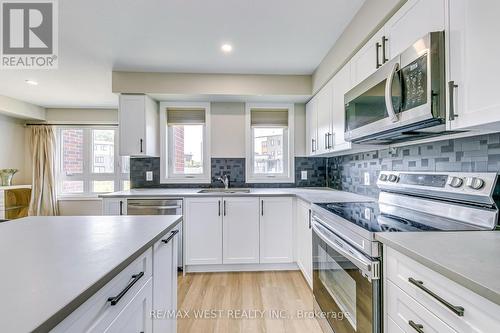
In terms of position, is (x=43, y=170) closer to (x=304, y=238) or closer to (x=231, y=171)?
(x=231, y=171)

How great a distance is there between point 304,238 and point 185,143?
2.05 meters

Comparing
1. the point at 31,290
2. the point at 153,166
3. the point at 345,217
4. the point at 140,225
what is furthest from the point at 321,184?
the point at 31,290

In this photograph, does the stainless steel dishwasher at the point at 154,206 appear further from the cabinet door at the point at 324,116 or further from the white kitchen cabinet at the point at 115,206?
the cabinet door at the point at 324,116

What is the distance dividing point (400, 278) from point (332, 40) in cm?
207

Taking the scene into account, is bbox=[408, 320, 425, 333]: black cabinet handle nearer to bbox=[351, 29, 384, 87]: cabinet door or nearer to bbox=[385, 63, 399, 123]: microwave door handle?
bbox=[385, 63, 399, 123]: microwave door handle

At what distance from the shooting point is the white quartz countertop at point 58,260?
522 mm

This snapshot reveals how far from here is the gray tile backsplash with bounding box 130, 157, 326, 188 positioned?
337 cm

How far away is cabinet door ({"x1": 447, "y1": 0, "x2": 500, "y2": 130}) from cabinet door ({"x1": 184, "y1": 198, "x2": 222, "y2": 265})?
2250 millimetres

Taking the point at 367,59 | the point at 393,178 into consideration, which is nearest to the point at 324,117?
the point at 367,59

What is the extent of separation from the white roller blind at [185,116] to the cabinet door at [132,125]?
467mm

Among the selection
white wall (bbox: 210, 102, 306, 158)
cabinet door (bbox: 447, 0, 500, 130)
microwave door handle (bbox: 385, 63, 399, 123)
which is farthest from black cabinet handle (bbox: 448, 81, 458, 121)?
white wall (bbox: 210, 102, 306, 158)

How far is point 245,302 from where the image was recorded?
217 cm

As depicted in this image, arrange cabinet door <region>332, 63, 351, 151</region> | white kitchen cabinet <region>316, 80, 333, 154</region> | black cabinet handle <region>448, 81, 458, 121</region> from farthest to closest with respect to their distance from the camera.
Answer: white kitchen cabinet <region>316, 80, 333, 154</region>
cabinet door <region>332, 63, 351, 151</region>
black cabinet handle <region>448, 81, 458, 121</region>

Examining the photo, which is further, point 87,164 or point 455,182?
point 87,164
